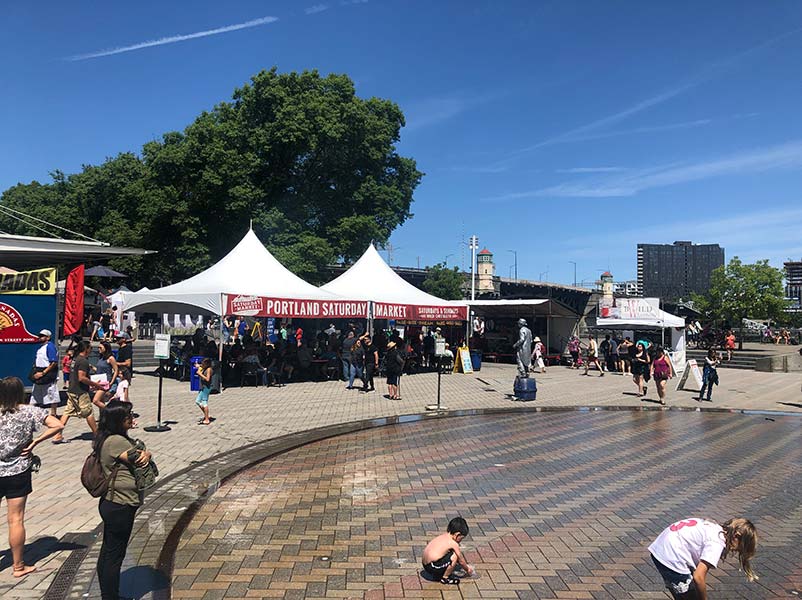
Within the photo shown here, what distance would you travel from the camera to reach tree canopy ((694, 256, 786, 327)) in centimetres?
4006

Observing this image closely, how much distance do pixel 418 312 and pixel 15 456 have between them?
61.0 ft

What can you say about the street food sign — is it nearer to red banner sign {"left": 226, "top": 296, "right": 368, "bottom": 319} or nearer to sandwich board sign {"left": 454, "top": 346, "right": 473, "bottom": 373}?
red banner sign {"left": 226, "top": 296, "right": 368, "bottom": 319}

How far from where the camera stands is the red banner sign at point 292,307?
58.7 ft

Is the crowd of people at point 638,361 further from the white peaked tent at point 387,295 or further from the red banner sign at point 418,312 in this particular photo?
the white peaked tent at point 387,295

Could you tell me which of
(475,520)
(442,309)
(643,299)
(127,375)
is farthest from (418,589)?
(643,299)

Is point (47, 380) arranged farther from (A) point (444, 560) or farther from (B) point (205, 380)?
(A) point (444, 560)

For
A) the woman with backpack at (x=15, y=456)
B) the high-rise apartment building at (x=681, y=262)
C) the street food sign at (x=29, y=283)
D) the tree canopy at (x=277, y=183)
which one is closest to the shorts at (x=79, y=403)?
the woman with backpack at (x=15, y=456)

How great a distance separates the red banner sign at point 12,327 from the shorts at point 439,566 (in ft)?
43.7

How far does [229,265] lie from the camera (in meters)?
21.0

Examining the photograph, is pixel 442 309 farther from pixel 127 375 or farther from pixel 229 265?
pixel 127 375

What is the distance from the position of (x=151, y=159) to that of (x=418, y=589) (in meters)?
40.0

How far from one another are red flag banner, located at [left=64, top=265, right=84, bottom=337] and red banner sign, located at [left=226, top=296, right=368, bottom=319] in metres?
3.84

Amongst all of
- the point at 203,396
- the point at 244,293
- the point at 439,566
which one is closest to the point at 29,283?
the point at 244,293

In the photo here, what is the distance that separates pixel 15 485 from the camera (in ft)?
16.1
